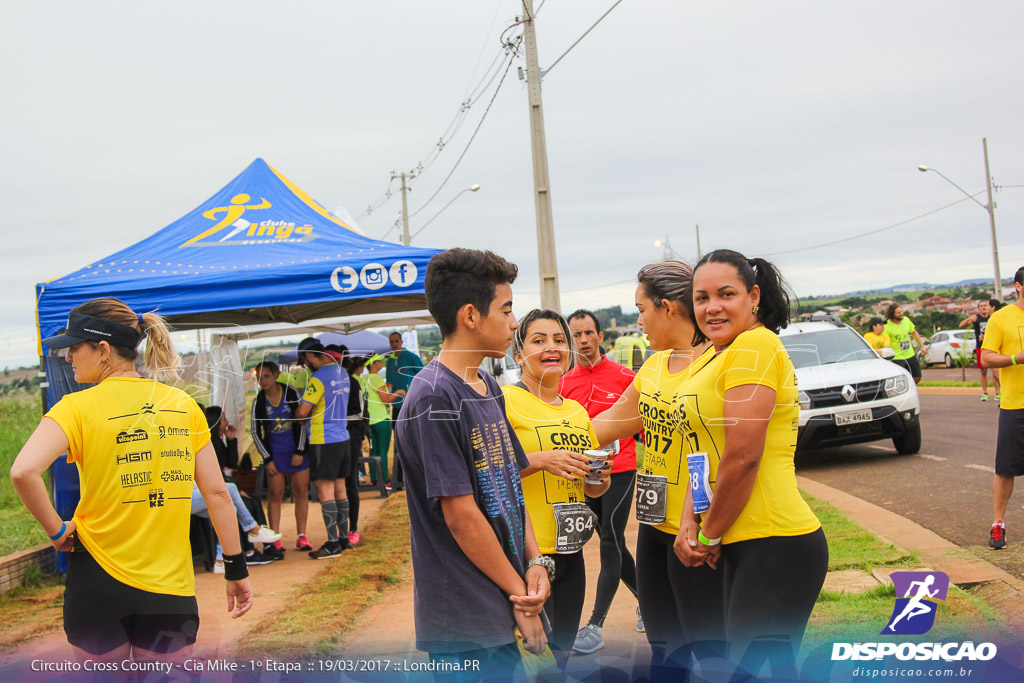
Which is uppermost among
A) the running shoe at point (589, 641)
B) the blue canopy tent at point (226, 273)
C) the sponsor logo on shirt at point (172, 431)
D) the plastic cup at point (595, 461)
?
the blue canopy tent at point (226, 273)

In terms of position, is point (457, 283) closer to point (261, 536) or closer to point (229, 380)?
point (261, 536)

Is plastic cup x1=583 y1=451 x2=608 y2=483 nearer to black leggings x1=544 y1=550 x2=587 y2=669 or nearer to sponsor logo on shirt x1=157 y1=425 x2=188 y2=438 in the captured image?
black leggings x1=544 y1=550 x2=587 y2=669

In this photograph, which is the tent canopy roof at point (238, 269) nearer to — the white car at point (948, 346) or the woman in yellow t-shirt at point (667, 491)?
the woman in yellow t-shirt at point (667, 491)

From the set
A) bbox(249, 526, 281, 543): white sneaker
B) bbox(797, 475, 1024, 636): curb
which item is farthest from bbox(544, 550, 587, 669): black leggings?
bbox(249, 526, 281, 543): white sneaker

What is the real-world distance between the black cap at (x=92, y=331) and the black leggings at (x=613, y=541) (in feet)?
8.39

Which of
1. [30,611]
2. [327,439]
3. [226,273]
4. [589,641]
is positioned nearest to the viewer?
[589,641]

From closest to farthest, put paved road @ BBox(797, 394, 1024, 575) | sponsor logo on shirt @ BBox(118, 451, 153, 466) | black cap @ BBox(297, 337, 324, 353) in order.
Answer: sponsor logo on shirt @ BBox(118, 451, 153, 466)
paved road @ BBox(797, 394, 1024, 575)
black cap @ BBox(297, 337, 324, 353)

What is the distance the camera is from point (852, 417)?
915cm

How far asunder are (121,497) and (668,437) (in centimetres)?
210

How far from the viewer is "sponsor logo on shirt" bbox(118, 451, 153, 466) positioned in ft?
9.86

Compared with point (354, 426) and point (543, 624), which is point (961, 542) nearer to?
point (543, 624)

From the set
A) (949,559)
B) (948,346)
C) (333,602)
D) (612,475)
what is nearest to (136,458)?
(612,475)

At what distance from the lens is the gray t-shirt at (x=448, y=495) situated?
231 centimetres

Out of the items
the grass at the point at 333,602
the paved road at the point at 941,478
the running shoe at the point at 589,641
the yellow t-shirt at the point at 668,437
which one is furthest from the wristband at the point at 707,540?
the paved road at the point at 941,478
